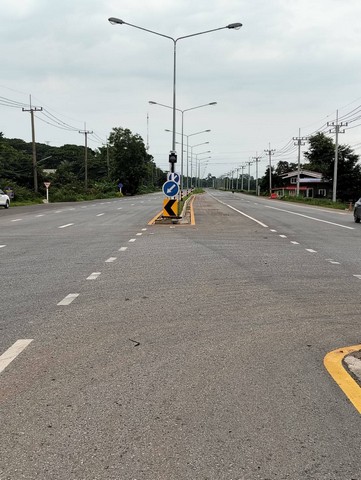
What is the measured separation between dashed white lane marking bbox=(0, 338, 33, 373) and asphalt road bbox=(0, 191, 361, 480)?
0.20 feet

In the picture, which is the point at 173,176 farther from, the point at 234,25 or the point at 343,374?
the point at 343,374

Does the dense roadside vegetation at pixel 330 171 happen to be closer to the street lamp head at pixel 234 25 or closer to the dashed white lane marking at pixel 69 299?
the street lamp head at pixel 234 25

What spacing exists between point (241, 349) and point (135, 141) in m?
96.2

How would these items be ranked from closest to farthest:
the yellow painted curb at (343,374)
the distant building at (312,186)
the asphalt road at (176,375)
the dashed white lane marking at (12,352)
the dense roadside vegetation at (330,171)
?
the asphalt road at (176,375) < the yellow painted curb at (343,374) < the dashed white lane marking at (12,352) < the dense roadside vegetation at (330,171) < the distant building at (312,186)

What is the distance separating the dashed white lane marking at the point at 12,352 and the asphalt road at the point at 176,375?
2.4 inches

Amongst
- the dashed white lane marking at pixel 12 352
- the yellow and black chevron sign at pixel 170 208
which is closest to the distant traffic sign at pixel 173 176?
the yellow and black chevron sign at pixel 170 208

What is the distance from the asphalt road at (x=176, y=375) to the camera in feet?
9.07

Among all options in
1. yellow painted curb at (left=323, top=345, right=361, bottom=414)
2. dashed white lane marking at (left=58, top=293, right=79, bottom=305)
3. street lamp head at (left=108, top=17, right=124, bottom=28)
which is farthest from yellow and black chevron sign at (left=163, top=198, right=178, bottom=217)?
yellow painted curb at (left=323, top=345, right=361, bottom=414)

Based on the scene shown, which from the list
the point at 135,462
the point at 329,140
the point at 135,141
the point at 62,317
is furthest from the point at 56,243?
the point at 329,140

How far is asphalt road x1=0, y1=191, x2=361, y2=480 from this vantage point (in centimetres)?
277

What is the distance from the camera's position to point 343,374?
4.02 meters

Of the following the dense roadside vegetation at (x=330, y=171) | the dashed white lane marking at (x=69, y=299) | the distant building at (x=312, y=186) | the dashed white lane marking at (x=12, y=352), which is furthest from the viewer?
the distant building at (x=312, y=186)

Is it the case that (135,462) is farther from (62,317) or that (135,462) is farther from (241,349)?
(62,317)

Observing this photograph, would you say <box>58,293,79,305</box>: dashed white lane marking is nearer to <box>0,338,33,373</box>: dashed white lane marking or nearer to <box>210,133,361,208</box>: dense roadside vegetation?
<box>0,338,33,373</box>: dashed white lane marking
